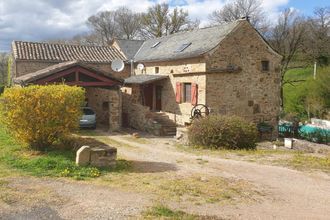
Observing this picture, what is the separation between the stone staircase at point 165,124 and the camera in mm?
21756

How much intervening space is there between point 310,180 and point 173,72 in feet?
51.2

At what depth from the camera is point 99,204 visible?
283 inches

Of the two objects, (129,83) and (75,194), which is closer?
(75,194)

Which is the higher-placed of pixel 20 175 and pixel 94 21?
pixel 94 21

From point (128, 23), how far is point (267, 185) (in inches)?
1867

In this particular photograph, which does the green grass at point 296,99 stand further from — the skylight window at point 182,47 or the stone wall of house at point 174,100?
the stone wall of house at point 174,100

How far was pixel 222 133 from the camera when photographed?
52.4 ft

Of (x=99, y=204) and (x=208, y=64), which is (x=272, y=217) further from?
(x=208, y=64)

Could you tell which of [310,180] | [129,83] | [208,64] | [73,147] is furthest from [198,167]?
[129,83]

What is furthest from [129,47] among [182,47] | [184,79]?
[184,79]

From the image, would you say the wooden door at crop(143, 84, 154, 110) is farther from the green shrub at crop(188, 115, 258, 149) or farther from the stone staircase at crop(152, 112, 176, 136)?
the green shrub at crop(188, 115, 258, 149)

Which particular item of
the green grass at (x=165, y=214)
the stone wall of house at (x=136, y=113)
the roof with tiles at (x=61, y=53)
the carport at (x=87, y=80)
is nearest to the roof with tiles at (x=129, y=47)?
the roof with tiles at (x=61, y=53)

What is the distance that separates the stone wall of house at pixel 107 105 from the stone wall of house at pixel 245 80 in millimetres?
5074

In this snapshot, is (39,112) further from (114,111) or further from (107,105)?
(107,105)
